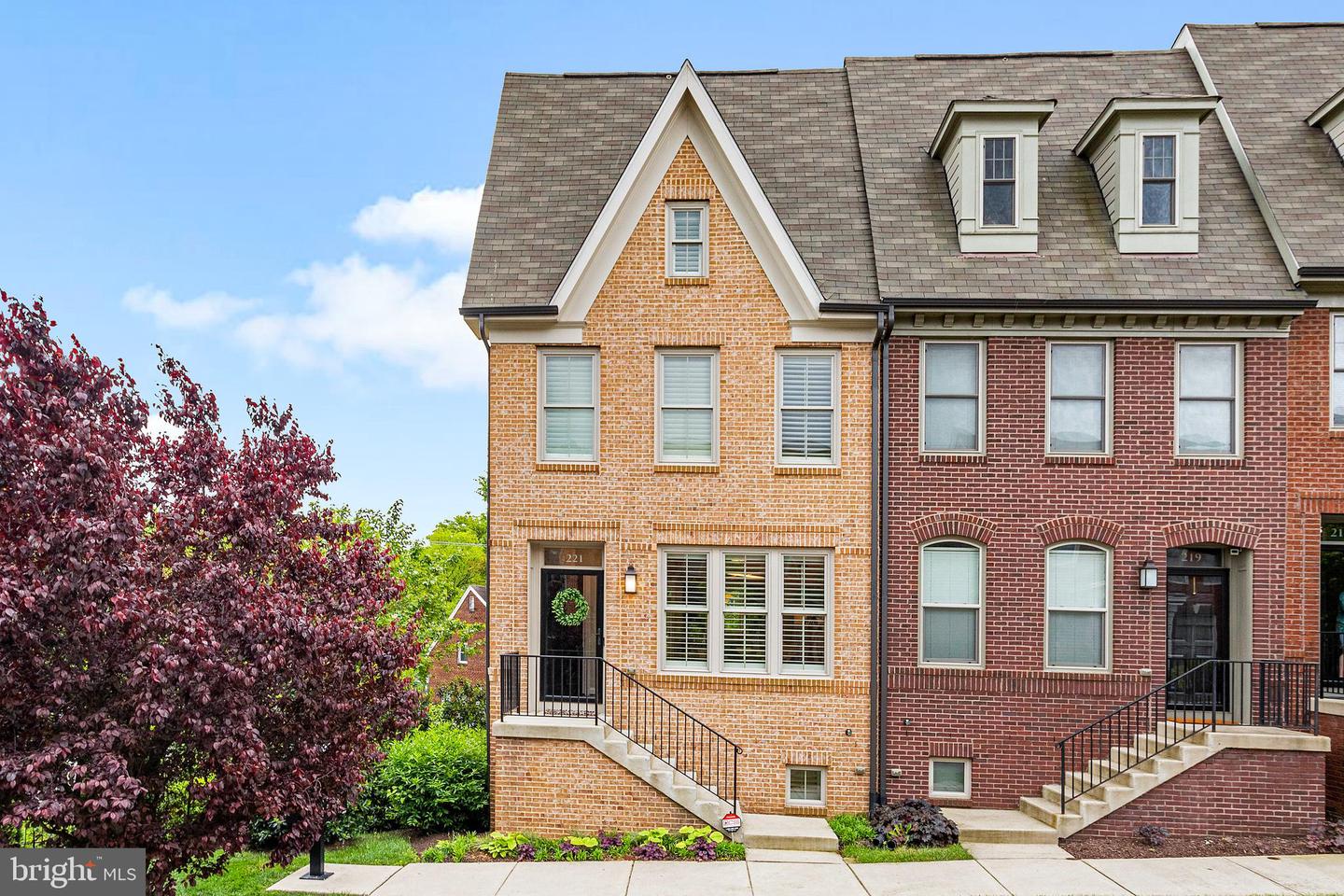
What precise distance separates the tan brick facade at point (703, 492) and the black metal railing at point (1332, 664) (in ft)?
22.5

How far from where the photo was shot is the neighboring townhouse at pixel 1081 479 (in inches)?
458

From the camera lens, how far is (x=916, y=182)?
1340cm

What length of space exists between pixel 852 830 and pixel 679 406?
6.21m

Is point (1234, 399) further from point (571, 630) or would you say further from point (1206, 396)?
point (571, 630)

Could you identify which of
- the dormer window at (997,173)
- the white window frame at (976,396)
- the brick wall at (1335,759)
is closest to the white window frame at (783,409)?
the white window frame at (976,396)

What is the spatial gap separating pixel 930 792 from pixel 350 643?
8.31 m

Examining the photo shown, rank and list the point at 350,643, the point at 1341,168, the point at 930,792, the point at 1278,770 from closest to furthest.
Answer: the point at 350,643, the point at 1278,770, the point at 930,792, the point at 1341,168

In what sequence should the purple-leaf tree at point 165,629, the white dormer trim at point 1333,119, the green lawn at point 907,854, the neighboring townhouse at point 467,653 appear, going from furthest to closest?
1. the neighboring townhouse at point 467,653
2. the white dormer trim at point 1333,119
3. the green lawn at point 907,854
4. the purple-leaf tree at point 165,629

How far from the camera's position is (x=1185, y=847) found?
10.5 meters

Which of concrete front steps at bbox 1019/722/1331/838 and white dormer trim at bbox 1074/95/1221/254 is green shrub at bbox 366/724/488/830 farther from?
white dormer trim at bbox 1074/95/1221/254

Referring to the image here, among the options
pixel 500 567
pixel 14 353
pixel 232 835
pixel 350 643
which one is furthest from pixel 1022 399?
pixel 14 353

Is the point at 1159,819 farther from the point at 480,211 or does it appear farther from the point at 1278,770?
the point at 480,211

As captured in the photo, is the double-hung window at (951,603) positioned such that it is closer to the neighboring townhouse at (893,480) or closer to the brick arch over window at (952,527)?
the neighboring townhouse at (893,480)

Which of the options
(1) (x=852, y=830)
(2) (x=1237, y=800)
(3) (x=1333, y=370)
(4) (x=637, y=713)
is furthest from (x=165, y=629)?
(3) (x=1333, y=370)
